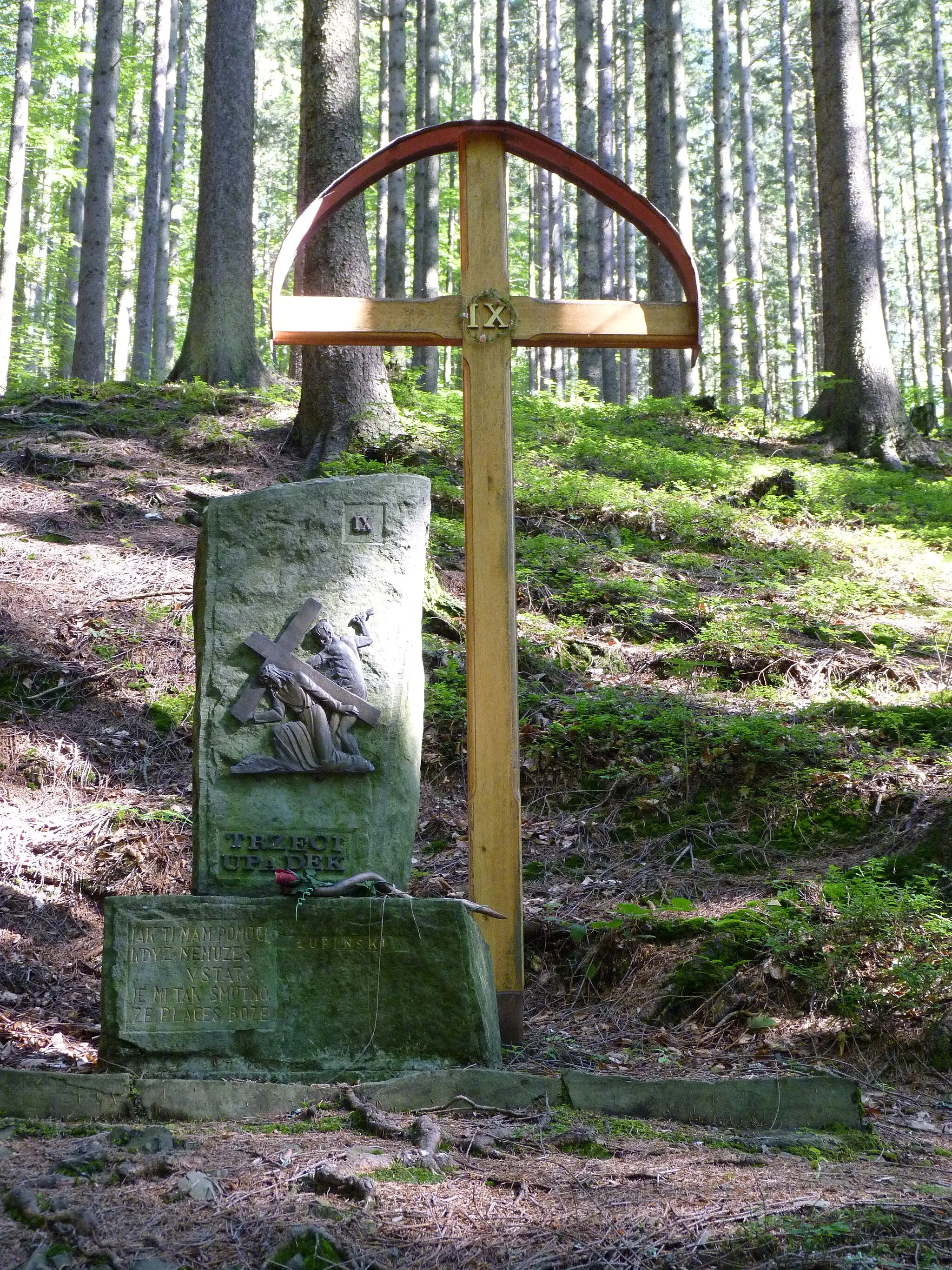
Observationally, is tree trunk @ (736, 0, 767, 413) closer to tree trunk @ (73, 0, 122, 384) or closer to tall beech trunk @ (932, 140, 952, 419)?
tall beech trunk @ (932, 140, 952, 419)

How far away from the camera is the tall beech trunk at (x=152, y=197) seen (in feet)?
71.5

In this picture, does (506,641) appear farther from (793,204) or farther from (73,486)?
(793,204)

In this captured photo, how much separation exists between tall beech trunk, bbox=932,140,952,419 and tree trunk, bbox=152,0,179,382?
715 inches

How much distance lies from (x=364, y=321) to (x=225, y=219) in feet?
30.6

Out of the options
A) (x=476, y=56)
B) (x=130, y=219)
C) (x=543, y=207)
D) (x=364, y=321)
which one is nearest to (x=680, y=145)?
(x=476, y=56)

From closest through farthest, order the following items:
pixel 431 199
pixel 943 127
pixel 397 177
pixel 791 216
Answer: pixel 397 177, pixel 431 199, pixel 791 216, pixel 943 127

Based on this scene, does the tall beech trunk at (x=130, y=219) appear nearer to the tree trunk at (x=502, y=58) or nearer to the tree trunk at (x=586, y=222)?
the tree trunk at (x=502, y=58)

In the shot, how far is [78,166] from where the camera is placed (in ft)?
87.2

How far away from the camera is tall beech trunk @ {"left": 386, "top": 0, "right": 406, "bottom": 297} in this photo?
1723cm

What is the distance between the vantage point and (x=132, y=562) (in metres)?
8.01

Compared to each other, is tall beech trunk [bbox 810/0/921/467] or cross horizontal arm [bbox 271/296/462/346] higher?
tall beech trunk [bbox 810/0/921/467]

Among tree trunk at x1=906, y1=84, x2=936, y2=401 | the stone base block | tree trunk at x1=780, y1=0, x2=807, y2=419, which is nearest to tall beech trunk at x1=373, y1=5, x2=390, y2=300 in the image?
tree trunk at x1=780, y1=0, x2=807, y2=419

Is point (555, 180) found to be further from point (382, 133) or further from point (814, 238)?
point (814, 238)

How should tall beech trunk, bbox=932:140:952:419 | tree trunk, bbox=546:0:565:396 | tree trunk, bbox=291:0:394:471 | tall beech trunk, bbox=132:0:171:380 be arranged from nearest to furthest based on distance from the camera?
tree trunk, bbox=291:0:394:471
tree trunk, bbox=546:0:565:396
tall beech trunk, bbox=132:0:171:380
tall beech trunk, bbox=932:140:952:419
